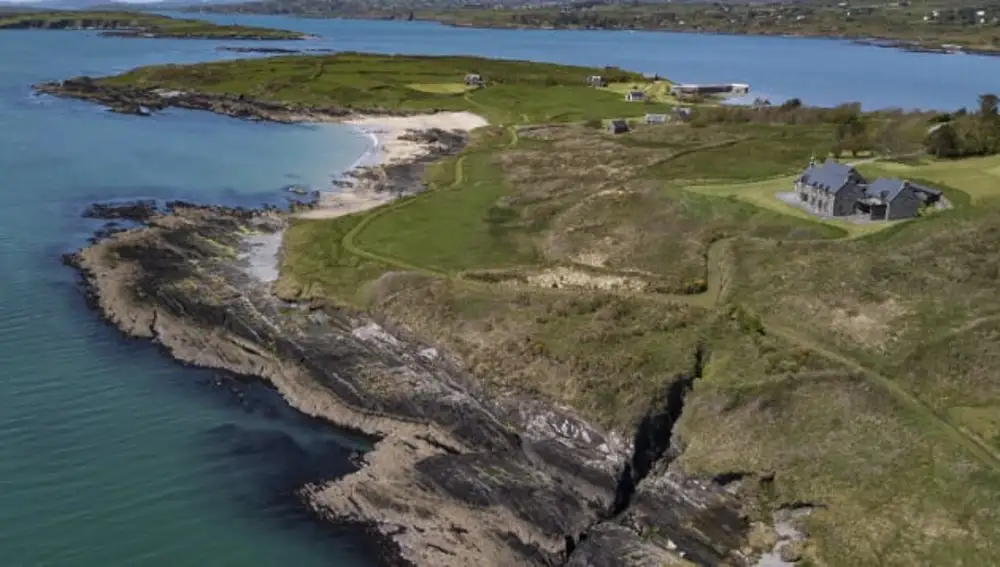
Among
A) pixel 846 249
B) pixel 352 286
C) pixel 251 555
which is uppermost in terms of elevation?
pixel 846 249

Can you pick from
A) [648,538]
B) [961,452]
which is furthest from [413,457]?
[961,452]

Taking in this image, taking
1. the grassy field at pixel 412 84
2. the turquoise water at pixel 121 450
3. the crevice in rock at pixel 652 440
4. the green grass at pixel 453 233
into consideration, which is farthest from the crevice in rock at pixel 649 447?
the grassy field at pixel 412 84

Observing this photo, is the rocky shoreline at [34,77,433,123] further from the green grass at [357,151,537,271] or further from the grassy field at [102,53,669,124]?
the green grass at [357,151,537,271]

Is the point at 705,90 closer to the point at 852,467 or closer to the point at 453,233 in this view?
the point at 453,233

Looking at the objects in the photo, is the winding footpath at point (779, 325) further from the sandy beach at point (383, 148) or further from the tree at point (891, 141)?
the tree at point (891, 141)

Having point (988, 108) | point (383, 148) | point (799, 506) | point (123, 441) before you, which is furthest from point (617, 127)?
point (799, 506)

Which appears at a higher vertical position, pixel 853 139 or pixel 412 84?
pixel 853 139

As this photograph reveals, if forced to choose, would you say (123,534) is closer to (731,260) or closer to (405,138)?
(731,260)
